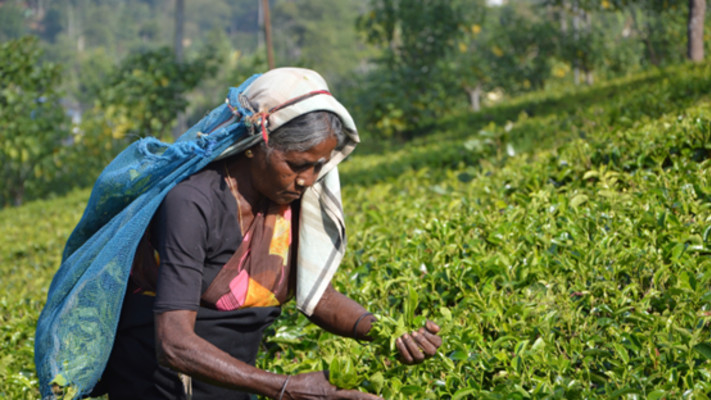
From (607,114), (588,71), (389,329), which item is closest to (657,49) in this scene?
(588,71)

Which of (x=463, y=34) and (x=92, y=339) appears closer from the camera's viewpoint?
(x=92, y=339)

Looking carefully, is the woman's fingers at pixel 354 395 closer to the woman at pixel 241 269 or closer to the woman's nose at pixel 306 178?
the woman at pixel 241 269

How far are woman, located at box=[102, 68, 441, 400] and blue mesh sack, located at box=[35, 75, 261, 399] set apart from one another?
0.06 meters

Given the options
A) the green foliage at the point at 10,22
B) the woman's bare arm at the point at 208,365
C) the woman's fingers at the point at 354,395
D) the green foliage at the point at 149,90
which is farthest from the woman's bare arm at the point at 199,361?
the green foliage at the point at 10,22

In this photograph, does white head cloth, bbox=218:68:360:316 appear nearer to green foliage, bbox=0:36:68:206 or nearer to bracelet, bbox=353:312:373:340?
bracelet, bbox=353:312:373:340

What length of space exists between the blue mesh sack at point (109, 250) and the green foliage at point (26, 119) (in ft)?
32.8

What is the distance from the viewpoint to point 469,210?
3.54 m

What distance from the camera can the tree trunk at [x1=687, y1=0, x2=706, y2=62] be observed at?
25.4 feet

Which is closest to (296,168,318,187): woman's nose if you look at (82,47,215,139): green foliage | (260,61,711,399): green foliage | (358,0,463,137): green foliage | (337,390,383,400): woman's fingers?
(260,61,711,399): green foliage

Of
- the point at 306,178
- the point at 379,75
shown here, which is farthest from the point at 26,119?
the point at 306,178

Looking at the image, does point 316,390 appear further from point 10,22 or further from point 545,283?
point 10,22

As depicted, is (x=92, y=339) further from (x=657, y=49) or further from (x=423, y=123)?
(x=657, y=49)

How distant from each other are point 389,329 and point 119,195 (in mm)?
911

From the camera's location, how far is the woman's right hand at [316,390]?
1.78 m
